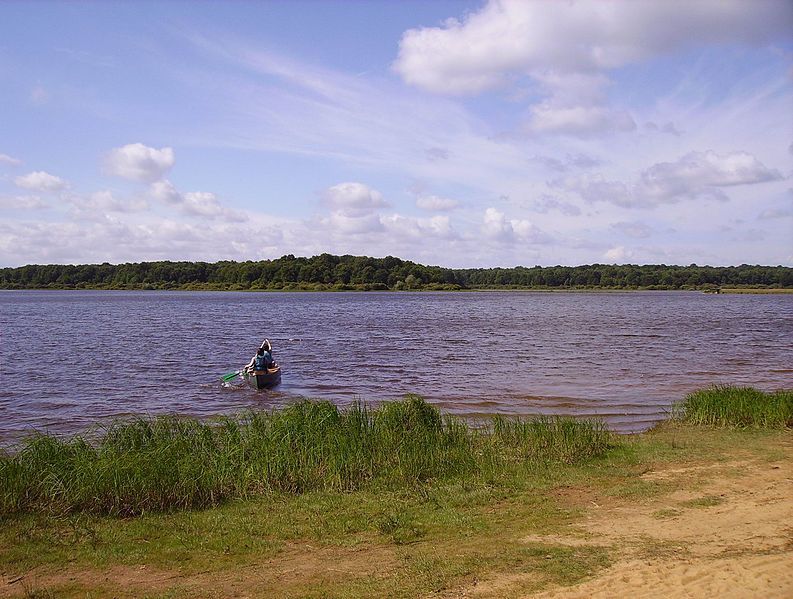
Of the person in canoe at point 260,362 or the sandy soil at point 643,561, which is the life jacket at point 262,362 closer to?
the person in canoe at point 260,362

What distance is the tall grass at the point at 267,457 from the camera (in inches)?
411

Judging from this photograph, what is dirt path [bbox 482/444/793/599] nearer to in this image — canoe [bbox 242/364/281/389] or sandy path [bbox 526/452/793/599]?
sandy path [bbox 526/452/793/599]

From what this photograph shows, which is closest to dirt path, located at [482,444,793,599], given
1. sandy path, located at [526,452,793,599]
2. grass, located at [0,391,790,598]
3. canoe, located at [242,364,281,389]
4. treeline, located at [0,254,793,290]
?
sandy path, located at [526,452,793,599]

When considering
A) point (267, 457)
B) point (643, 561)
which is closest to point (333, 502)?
point (267, 457)

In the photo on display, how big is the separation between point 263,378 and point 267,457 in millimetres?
15733

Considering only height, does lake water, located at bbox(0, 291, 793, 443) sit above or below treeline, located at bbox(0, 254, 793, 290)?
below

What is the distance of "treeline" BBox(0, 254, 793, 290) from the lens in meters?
183

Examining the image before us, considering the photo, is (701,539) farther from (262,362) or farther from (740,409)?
(262,362)

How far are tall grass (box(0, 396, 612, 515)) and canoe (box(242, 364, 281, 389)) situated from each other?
13.3 m

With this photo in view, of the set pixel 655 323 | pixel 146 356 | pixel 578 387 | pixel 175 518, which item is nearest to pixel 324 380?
pixel 578 387

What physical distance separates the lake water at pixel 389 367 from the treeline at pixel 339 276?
12256cm

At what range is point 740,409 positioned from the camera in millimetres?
16516

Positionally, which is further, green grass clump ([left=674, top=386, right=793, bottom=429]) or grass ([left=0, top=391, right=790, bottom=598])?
green grass clump ([left=674, top=386, right=793, bottom=429])

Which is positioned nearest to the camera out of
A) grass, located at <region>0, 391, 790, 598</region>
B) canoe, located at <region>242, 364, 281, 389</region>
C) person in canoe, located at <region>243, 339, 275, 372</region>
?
grass, located at <region>0, 391, 790, 598</region>
